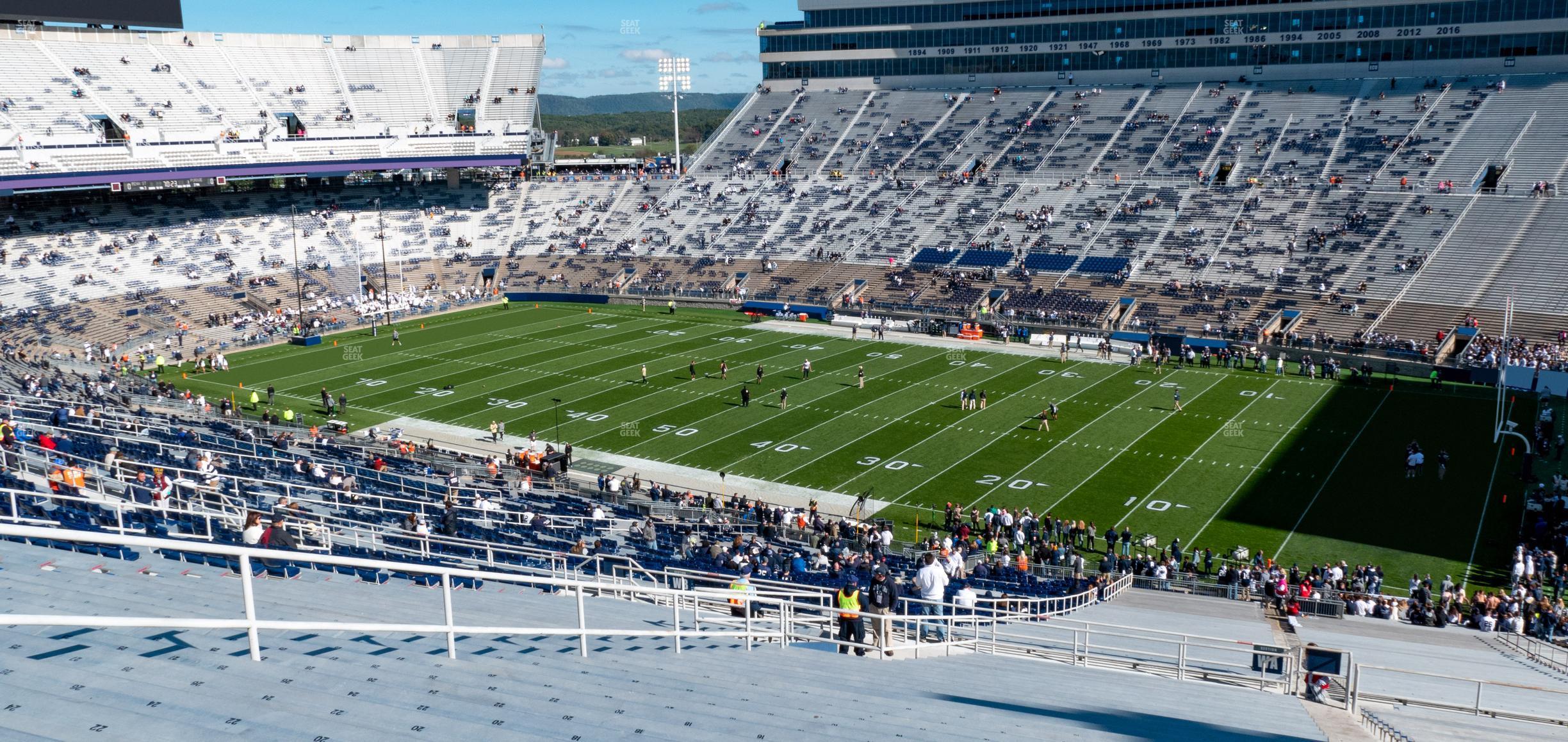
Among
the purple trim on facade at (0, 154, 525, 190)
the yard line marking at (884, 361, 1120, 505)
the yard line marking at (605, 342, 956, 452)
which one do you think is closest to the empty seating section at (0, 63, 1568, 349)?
the purple trim on facade at (0, 154, 525, 190)

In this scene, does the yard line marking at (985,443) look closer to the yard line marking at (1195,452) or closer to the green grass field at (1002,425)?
the green grass field at (1002,425)

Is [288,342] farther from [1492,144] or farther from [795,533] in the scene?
[1492,144]

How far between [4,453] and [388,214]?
5482 centimetres

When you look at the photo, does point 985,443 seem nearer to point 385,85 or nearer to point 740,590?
point 740,590

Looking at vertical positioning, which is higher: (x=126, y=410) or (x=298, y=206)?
(x=298, y=206)

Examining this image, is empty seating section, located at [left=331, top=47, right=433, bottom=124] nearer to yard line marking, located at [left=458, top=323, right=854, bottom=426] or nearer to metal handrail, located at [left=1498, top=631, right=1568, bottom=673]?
yard line marking, located at [left=458, top=323, right=854, bottom=426]

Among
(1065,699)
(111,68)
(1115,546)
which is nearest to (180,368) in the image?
(111,68)

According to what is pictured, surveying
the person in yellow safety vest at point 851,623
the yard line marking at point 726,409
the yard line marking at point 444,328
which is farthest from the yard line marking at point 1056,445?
the yard line marking at point 444,328

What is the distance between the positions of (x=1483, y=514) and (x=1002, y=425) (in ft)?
43.3

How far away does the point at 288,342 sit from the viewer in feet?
164

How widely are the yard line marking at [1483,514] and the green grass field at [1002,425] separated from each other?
0.08 metres

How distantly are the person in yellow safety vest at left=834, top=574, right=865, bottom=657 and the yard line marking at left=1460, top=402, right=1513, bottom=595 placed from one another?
15361 mm

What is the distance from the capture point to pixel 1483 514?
26750mm

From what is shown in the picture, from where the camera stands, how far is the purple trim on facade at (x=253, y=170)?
5356 cm
